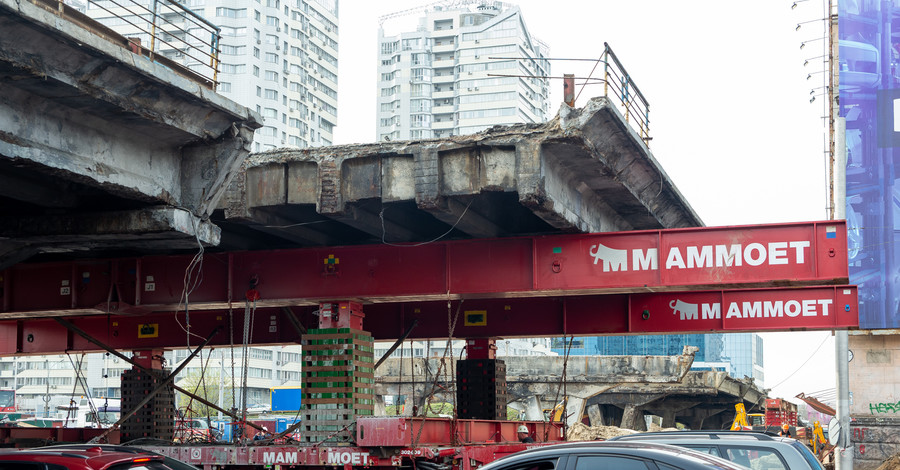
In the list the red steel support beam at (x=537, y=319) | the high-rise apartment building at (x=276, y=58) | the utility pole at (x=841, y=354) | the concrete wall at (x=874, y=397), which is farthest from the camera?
the high-rise apartment building at (x=276, y=58)

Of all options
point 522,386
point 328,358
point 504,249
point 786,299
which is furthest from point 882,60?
point 522,386

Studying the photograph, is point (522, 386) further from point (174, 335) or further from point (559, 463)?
point (559, 463)

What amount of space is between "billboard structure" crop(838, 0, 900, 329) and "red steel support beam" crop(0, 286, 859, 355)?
4011 millimetres

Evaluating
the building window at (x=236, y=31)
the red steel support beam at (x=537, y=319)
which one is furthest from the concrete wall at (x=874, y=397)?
the building window at (x=236, y=31)

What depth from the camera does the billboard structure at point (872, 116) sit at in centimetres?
2184

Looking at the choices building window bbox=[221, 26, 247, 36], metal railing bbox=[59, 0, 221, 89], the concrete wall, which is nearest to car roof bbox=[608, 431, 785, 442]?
metal railing bbox=[59, 0, 221, 89]

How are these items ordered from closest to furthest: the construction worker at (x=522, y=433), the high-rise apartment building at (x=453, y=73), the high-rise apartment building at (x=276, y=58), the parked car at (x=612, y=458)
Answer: the parked car at (x=612, y=458) → the construction worker at (x=522, y=433) → the high-rise apartment building at (x=276, y=58) → the high-rise apartment building at (x=453, y=73)

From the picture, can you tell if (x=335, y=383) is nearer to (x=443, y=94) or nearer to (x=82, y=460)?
(x=82, y=460)

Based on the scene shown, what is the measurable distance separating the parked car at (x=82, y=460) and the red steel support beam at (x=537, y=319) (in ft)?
36.6

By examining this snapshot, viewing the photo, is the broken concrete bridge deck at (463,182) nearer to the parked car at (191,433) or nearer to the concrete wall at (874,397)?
the parked car at (191,433)

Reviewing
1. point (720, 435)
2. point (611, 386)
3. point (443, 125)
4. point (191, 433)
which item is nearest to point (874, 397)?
point (611, 386)

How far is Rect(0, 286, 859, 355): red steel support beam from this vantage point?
18.0 m

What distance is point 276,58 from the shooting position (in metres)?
118

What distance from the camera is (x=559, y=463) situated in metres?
7.16
